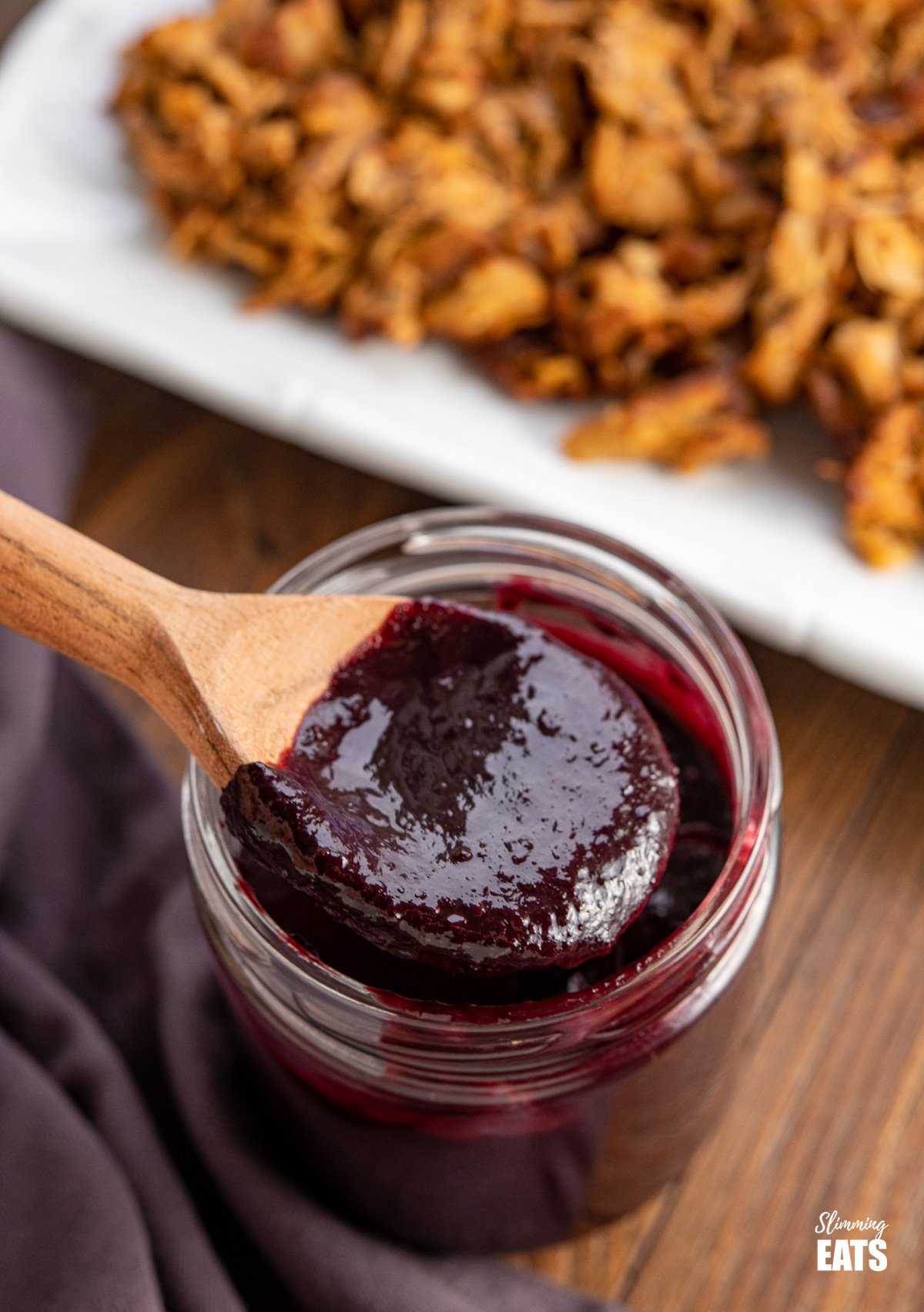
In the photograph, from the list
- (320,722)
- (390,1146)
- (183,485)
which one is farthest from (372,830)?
(183,485)

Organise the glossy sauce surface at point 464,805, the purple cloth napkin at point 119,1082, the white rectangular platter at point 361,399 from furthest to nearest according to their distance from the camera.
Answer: the white rectangular platter at point 361,399 → the purple cloth napkin at point 119,1082 → the glossy sauce surface at point 464,805

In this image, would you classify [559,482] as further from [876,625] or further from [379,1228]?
[379,1228]

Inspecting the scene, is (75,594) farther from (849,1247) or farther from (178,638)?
(849,1247)

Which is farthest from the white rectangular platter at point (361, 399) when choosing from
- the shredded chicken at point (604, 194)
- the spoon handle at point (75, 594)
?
the spoon handle at point (75, 594)

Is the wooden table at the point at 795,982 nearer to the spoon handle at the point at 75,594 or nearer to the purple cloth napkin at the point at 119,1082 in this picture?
the purple cloth napkin at the point at 119,1082

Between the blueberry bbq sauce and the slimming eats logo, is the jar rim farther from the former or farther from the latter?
the slimming eats logo

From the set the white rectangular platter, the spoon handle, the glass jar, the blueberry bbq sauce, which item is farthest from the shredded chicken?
the spoon handle
